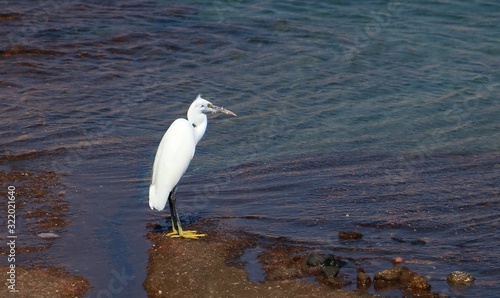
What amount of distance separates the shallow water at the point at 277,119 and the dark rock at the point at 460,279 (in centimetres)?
8

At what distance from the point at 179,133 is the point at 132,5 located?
10500 mm

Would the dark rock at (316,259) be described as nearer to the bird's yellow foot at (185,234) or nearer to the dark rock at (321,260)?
the dark rock at (321,260)

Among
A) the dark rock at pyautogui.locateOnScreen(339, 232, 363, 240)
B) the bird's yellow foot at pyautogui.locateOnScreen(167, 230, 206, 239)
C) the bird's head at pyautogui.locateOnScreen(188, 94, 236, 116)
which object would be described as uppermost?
the bird's head at pyautogui.locateOnScreen(188, 94, 236, 116)

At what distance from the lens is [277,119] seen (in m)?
12.0

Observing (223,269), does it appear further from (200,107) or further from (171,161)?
(200,107)

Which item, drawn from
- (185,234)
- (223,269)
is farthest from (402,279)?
(185,234)

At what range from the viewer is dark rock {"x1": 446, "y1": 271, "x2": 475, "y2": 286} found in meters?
7.20

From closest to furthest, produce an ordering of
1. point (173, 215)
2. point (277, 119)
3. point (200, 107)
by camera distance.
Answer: point (173, 215), point (200, 107), point (277, 119)

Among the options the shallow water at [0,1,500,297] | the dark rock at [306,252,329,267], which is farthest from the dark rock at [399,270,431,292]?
the dark rock at [306,252,329,267]

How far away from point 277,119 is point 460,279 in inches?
207

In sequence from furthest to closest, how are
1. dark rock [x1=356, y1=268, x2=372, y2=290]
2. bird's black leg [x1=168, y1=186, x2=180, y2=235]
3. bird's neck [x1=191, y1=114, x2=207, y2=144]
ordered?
1. bird's neck [x1=191, y1=114, x2=207, y2=144]
2. bird's black leg [x1=168, y1=186, x2=180, y2=235]
3. dark rock [x1=356, y1=268, x2=372, y2=290]

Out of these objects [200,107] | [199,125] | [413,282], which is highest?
[200,107]

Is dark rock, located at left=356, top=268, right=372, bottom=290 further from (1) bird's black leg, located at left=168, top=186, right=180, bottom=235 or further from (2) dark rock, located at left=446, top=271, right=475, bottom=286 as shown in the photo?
(1) bird's black leg, located at left=168, top=186, right=180, bottom=235

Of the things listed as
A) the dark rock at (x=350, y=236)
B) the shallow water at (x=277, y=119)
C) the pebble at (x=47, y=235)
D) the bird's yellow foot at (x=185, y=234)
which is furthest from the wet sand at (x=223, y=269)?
the pebble at (x=47, y=235)
